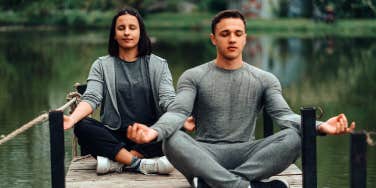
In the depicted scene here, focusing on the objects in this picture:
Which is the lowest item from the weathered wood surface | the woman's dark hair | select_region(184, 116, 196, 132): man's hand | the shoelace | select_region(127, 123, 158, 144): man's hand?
the weathered wood surface

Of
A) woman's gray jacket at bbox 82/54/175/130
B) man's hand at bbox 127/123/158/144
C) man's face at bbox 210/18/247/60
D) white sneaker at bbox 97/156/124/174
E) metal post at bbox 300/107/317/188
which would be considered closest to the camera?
man's hand at bbox 127/123/158/144

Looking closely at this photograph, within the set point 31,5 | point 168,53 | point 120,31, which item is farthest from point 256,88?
point 31,5

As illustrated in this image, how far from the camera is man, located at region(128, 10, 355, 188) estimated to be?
5.73m

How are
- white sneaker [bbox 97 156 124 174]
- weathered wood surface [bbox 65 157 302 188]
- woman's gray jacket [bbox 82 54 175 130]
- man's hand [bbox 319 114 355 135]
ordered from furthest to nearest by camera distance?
woman's gray jacket [bbox 82 54 175 130]
white sneaker [bbox 97 156 124 174]
weathered wood surface [bbox 65 157 302 188]
man's hand [bbox 319 114 355 135]

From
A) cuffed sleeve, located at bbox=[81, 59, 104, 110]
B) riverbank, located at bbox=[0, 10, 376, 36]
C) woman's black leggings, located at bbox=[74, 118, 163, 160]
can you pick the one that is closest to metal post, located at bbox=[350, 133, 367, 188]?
woman's black leggings, located at bbox=[74, 118, 163, 160]

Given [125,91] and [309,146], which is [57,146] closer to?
[125,91]

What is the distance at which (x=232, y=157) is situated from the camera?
5.98 m

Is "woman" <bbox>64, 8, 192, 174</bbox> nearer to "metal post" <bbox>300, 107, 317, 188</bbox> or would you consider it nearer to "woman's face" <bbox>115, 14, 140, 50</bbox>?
"woman's face" <bbox>115, 14, 140, 50</bbox>

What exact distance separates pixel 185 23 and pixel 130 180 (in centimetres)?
4968

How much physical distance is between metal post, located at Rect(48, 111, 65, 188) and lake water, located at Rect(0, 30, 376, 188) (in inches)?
143

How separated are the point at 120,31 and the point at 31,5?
4552cm

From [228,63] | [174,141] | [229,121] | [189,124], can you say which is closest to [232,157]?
[229,121]

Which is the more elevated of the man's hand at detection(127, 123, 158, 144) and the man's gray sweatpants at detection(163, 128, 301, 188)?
the man's hand at detection(127, 123, 158, 144)

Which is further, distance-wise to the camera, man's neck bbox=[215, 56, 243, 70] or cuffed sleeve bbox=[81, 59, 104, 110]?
cuffed sleeve bbox=[81, 59, 104, 110]
